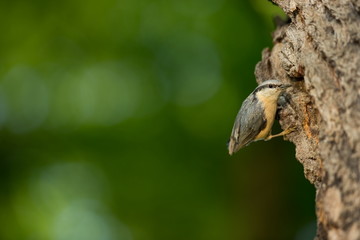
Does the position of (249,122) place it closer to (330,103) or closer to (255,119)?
(255,119)

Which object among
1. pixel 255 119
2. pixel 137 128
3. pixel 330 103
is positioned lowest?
pixel 330 103

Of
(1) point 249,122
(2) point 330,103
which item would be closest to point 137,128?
(1) point 249,122

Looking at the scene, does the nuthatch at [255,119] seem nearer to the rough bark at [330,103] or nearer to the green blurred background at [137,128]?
the rough bark at [330,103]

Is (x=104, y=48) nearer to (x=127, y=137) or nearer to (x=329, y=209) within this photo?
(x=127, y=137)

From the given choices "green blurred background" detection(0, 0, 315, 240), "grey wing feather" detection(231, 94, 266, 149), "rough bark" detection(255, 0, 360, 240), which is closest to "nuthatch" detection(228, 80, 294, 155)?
"grey wing feather" detection(231, 94, 266, 149)

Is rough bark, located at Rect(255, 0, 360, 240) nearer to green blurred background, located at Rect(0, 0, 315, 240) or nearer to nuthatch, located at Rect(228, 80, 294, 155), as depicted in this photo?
nuthatch, located at Rect(228, 80, 294, 155)

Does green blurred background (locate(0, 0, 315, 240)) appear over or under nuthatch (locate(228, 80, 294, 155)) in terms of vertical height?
over

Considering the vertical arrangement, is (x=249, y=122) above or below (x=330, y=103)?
above
